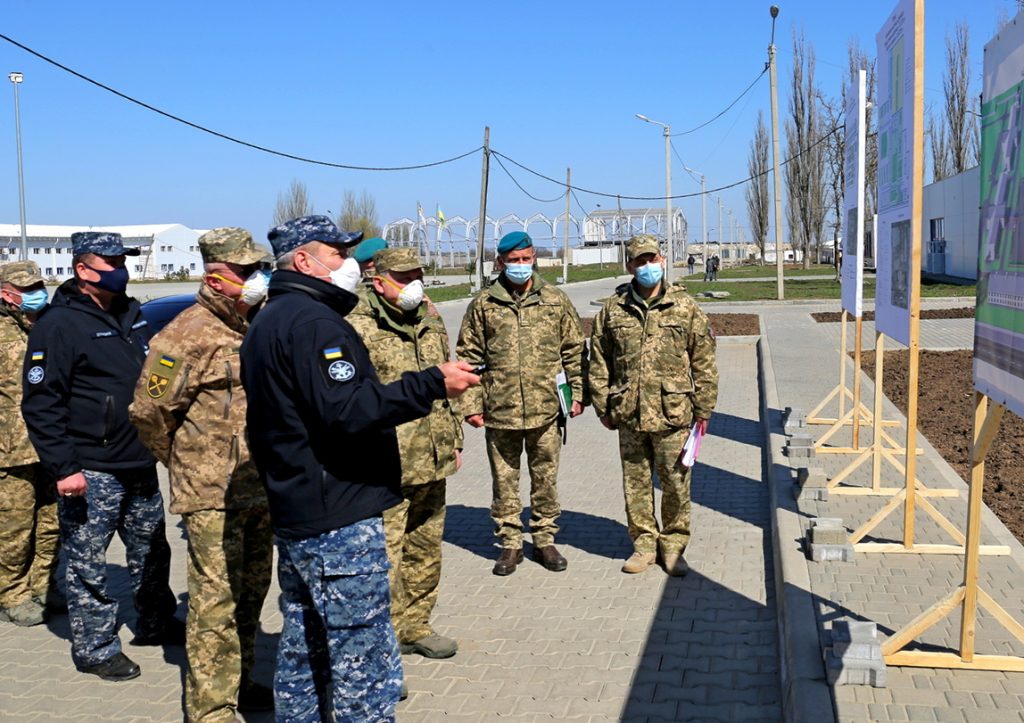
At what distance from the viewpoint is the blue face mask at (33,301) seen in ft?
18.3

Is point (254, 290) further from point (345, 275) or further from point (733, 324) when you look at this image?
point (733, 324)

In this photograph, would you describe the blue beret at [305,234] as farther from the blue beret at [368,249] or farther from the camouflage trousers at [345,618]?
the blue beret at [368,249]

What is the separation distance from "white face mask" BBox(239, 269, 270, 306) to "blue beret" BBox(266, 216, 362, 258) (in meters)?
0.64

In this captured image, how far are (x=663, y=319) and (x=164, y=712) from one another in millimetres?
3438

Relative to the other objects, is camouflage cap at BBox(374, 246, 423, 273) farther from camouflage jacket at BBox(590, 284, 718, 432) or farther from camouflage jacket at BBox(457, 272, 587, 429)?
camouflage jacket at BBox(590, 284, 718, 432)

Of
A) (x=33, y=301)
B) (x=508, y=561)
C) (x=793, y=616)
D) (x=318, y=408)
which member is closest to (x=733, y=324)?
(x=508, y=561)

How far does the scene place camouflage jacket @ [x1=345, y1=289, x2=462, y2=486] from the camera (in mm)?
4723

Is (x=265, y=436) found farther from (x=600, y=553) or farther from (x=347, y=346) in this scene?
(x=600, y=553)

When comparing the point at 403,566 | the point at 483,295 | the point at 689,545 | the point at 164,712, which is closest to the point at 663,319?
the point at 483,295

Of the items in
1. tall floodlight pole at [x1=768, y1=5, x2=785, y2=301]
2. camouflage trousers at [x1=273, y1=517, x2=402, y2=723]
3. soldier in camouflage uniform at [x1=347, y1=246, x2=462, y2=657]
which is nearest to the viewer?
camouflage trousers at [x1=273, y1=517, x2=402, y2=723]

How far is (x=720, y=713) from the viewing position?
4168 mm

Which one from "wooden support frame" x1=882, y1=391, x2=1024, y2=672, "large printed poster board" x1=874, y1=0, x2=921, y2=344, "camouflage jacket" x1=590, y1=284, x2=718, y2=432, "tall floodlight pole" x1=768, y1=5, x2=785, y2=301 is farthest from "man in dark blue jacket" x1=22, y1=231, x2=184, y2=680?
"tall floodlight pole" x1=768, y1=5, x2=785, y2=301

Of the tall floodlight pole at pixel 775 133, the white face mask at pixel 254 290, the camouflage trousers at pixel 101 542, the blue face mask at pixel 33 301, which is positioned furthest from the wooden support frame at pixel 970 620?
the tall floodlight pole at pixel 775 133

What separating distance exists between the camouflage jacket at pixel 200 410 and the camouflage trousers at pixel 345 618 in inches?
27.1
